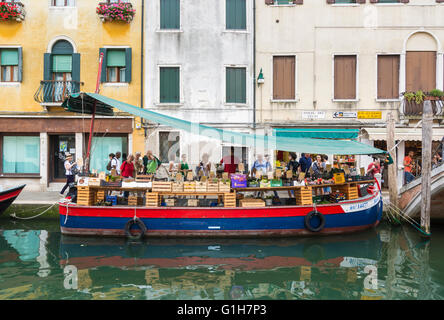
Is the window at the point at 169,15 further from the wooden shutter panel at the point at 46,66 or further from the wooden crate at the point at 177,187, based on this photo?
the wooden crate at the point at 177,187

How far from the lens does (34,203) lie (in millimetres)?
12141

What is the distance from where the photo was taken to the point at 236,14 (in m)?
15.6

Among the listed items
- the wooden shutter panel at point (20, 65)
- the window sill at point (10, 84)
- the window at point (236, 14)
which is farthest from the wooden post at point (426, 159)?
the window sill at point (10, 84)

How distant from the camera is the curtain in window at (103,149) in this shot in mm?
15766

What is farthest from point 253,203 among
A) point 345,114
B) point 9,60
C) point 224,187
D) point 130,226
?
point 9,60

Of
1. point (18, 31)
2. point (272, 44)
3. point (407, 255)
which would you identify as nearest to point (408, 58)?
point (272, 44)

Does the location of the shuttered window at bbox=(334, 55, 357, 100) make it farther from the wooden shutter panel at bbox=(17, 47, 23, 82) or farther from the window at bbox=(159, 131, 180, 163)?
the wooden shutter panel at bbox=(17, 47, 23, 82)

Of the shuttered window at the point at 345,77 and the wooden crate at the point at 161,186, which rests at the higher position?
the shuttered window at the point at 345,77

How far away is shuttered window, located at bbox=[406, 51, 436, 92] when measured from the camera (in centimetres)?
1522

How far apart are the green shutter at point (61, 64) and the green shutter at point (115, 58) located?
5.30 feet

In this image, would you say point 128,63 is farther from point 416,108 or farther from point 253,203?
point 416,108

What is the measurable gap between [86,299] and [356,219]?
697 cm

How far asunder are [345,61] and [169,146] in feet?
25.9

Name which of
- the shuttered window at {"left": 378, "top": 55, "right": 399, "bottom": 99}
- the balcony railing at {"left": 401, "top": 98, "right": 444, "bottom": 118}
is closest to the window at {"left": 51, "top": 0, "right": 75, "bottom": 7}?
the shuttered window at {"left": 378, "top": 55, "right": 399, "bottom": 99}
